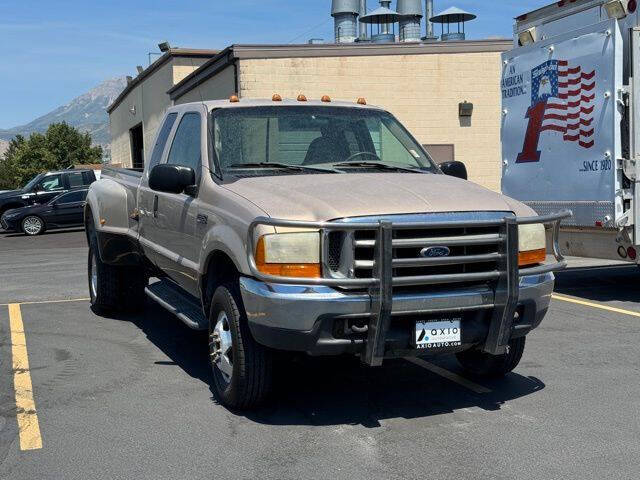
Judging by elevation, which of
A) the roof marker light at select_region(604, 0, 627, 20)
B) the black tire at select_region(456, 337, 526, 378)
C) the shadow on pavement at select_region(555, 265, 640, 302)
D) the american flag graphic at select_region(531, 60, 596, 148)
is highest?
the roof marker light at select_region(604, 0, 627, 20)

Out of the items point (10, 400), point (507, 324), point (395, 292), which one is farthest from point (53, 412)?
point (507, 324)

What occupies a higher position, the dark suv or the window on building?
the window on building

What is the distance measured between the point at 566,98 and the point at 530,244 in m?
5.28

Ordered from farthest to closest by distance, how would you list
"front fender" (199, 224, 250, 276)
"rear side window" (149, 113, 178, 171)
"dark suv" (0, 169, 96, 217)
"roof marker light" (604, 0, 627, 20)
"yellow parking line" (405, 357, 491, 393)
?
"dark suv" (0, 169, 96, 217), "roof marker light" (604, 0, 627, 20), "rear side window" (149, 113, 178, 171), "yellow parking line" (405, 357, 491, 393), "front fender" (199, 224, 250, 276)

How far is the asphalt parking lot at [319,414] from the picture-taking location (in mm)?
4609

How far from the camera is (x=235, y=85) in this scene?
20219 millimetres

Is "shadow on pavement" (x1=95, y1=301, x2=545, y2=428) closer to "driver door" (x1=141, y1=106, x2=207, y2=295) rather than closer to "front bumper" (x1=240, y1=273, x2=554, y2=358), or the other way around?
"front bumper" (x1=240, y1=273, x2=554, y2=358)

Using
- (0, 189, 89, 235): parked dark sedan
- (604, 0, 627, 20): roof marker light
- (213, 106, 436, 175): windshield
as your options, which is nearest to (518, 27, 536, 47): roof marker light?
(604, 0, 627, 20): roof marker light

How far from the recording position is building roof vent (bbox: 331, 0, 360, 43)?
104ft

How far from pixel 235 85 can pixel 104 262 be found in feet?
39.9

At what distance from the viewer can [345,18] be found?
31.8 m

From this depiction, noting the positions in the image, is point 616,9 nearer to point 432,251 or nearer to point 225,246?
point 432,251

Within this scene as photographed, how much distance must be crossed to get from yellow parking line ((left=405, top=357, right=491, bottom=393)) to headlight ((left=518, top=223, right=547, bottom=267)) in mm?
1113

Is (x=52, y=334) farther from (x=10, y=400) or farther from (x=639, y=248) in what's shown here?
(x=639, y=248)
